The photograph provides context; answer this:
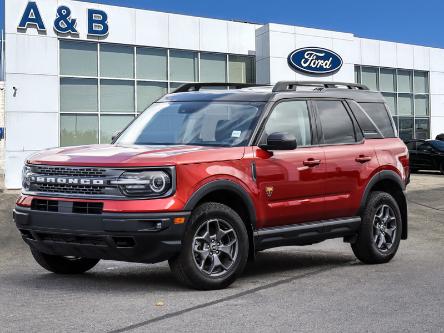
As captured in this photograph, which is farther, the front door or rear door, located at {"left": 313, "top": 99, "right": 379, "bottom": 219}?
rear door, located at {"left": 313, "top": 99, "right": 379, "bottom": 219}

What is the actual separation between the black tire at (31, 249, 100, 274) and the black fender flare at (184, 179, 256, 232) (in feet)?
6.23

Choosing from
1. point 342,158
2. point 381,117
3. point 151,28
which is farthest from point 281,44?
point 342,158

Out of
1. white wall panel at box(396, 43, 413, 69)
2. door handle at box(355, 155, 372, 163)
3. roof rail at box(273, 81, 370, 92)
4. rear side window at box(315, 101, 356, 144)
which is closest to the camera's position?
roof rail at box(273, 81, 370, 92)

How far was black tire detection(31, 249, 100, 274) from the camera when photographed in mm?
7148

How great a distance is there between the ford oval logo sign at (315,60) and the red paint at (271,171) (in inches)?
832

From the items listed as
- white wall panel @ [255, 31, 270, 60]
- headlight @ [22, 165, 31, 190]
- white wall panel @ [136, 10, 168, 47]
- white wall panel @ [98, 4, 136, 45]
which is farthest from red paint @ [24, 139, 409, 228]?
white wall panel @ [255, 31, 270, 60]

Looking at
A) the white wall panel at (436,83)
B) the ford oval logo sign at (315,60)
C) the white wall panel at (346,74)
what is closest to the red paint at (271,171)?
the ford oval logo sign at (315,60)

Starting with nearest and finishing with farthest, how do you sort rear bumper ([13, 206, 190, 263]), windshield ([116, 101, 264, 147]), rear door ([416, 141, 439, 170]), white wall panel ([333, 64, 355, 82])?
rear bumper ([13, 206, 190, 263]) < windshield ([116, 101, 264, 147]) < rear door ([416, 141, 439, 170]) < white wall panel ([333, 64, 355, 82])

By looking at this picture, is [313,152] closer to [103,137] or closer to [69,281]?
[69,281]

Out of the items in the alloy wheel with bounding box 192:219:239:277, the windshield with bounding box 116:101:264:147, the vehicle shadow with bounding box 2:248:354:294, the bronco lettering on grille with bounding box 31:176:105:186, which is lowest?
the vehicle shadow with bounding box 2:248:354:294

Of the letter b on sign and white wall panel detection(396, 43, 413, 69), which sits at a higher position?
white wall panel detection(396, 43, 413, 69)

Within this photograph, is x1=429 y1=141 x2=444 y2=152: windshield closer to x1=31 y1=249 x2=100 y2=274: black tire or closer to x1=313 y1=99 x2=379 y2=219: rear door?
x1=313 y1=99 x2=379 y2=219: rear door

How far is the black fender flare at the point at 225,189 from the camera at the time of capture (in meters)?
6.09

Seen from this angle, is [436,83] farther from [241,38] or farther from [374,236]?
[374,236]
